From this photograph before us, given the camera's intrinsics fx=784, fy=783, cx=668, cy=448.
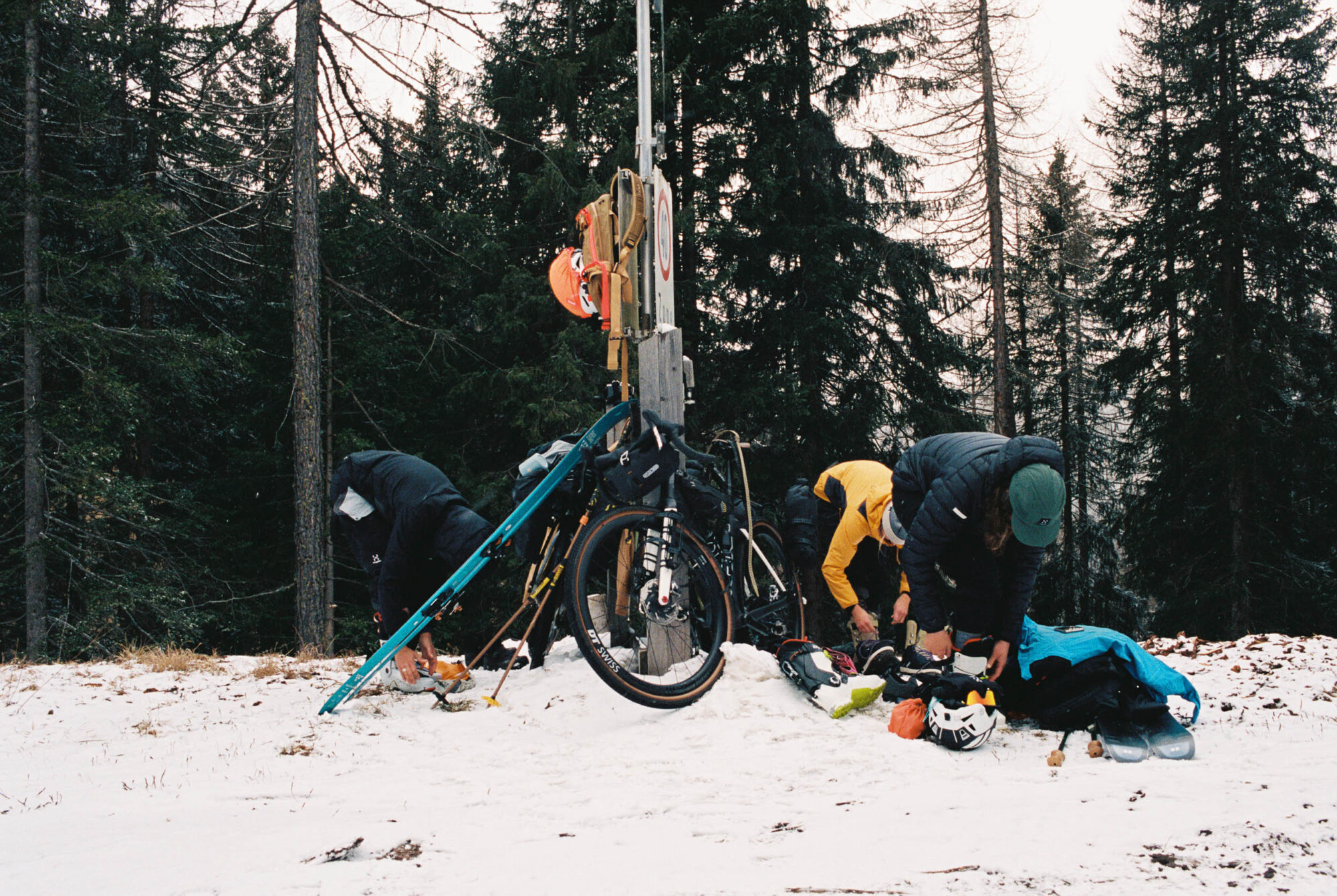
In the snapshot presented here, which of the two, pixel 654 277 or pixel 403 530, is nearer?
pixel 403 530

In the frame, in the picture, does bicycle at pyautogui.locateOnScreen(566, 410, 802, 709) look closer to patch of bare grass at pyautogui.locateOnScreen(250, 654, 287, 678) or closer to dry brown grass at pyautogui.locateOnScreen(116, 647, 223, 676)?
patch of bare grass at pyautogui.locateOnScreen(250, 654, 287, 678)

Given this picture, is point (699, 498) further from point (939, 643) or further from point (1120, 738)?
point (1120, 738)

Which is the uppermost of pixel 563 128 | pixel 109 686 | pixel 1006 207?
pixel 563 128

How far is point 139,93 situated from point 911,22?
565 inches

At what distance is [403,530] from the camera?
4.44 m

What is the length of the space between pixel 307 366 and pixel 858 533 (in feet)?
27.7

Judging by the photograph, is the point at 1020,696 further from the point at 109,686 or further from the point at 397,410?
the point at 397,410

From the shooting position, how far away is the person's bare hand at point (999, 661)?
12.0 feet

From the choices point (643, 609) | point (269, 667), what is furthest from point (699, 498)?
point (269, 667)

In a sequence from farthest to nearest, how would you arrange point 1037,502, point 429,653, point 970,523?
point 429,653 < point 970,523 < point 1037,502

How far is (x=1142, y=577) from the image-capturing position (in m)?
16.0

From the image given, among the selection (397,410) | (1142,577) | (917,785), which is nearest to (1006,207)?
(1142,577)

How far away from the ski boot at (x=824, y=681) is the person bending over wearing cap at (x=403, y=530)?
1805 millimetres

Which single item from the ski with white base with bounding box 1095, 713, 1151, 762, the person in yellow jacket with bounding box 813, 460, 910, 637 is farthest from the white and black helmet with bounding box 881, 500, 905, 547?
the ski with white base with bounding box 1095, 713, 1151, 762
